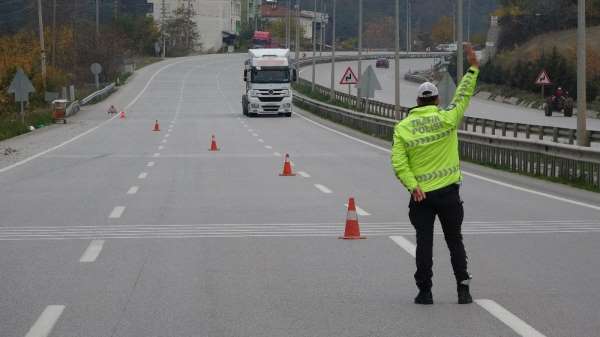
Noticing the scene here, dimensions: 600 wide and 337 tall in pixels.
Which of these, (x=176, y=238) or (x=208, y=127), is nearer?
(x=176, y=238)

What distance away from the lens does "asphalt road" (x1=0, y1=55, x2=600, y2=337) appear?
8.77 m

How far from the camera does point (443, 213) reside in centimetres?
945

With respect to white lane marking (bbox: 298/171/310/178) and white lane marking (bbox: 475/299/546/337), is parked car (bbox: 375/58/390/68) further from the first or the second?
white lane marking (bbox: 475/299/546/337)

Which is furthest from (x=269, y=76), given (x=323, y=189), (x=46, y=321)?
(x=46, y=321)

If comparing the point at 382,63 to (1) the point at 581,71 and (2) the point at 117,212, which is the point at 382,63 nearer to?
(1) the point at 581,71

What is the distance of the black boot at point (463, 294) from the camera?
938cm

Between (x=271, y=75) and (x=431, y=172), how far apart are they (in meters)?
53.0

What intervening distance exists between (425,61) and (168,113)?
114150mm

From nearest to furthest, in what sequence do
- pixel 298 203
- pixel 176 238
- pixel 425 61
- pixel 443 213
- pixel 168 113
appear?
1. pixel 443 213
2. pixel 176 238
3. pixel 298 203
4. pixel 168 113
5. pixel 425 61

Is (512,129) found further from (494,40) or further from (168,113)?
(494,40)

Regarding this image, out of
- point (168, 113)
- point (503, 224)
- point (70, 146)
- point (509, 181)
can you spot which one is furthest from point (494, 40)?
point (503, 224)

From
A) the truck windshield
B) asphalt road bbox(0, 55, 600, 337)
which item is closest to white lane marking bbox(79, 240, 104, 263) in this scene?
asphalt road bbox(0, 55, 600, 337)

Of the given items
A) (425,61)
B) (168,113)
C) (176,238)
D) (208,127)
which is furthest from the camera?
(425,61)

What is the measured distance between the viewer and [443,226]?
9492 millimetres
